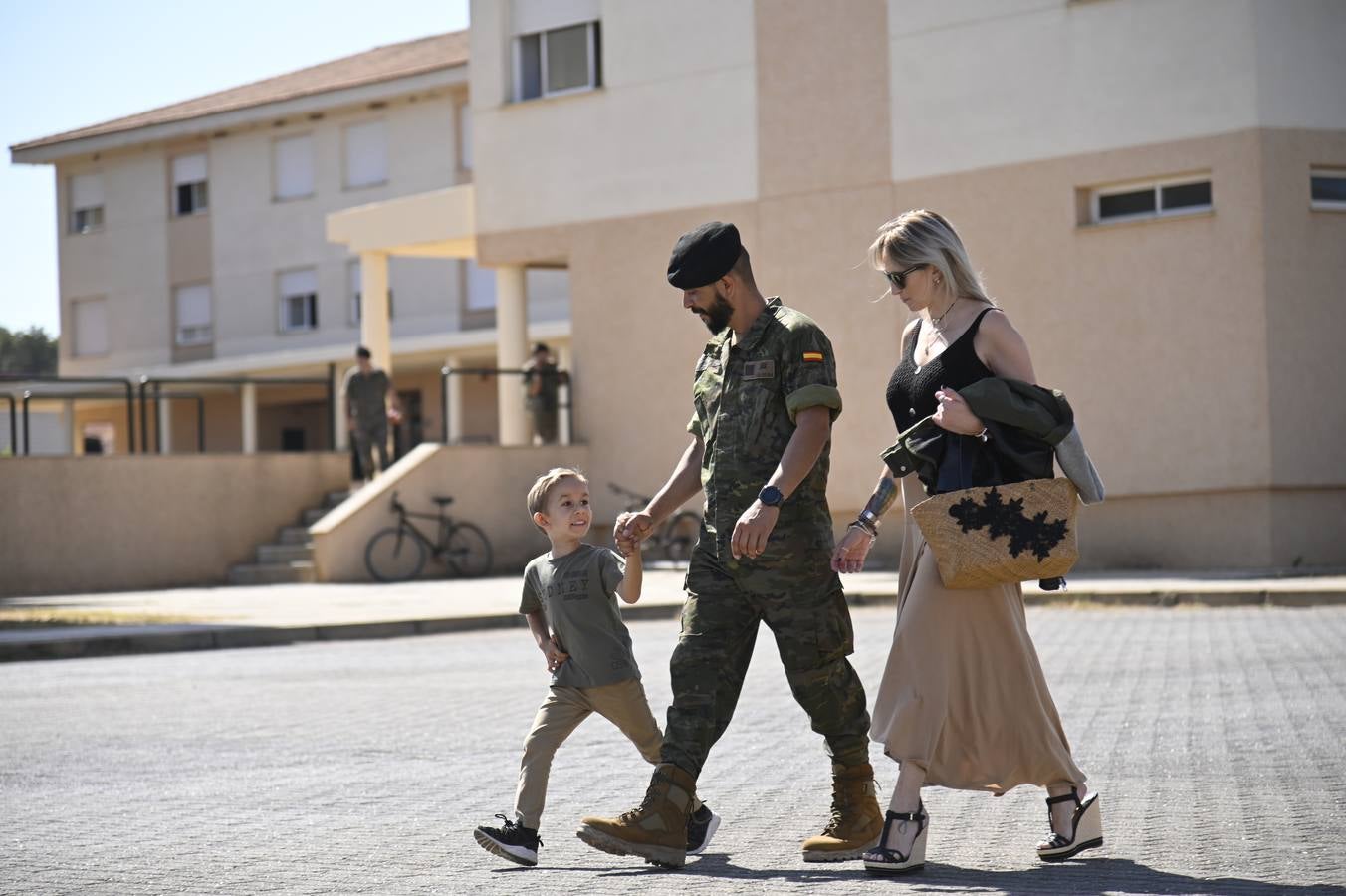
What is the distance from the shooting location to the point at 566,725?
606 cm

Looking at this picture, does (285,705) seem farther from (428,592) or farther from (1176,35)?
(1176,35)

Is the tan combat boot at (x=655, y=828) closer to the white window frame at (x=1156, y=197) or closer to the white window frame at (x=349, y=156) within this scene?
the white window frame at (x=1156, y=197)

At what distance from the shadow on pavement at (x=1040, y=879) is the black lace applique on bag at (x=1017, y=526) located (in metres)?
0.91

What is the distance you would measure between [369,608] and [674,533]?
267 inches

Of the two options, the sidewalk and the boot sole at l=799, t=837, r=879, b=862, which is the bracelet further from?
the sidewalk

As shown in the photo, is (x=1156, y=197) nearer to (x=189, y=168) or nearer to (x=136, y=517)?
(x=136, y=517)

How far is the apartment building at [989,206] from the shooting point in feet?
68.8

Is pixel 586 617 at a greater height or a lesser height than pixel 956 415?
lesser

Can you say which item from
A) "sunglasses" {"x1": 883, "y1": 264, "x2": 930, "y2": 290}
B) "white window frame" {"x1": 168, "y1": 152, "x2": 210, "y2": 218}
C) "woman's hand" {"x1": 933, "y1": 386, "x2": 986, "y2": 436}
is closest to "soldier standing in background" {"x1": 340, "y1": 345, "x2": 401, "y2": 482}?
"white window frame" {"x1": 168, "y1": 152, "x2": 210, "y2": 218}

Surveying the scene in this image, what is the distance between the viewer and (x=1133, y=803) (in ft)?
22.0

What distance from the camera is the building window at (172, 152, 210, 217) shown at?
45750 mm

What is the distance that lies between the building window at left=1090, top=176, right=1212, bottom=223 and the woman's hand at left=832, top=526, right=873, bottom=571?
54.4ft

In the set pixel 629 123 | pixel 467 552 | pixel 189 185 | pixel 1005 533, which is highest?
pixel 189 185

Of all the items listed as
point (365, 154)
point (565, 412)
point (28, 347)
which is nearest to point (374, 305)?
point (565, 412)
